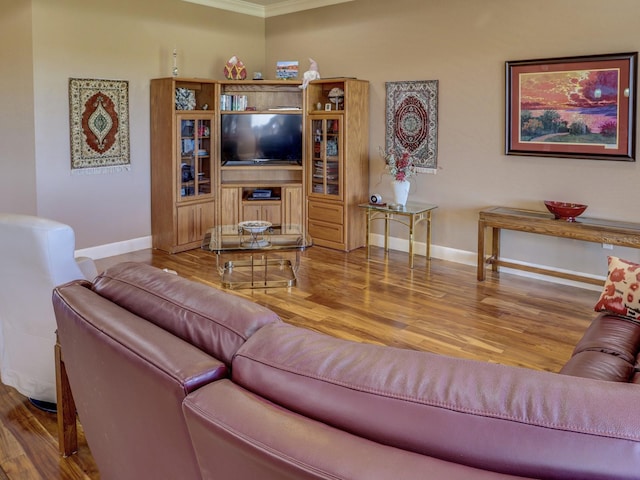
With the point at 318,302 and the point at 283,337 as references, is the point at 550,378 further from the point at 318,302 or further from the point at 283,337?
the point at 318,302

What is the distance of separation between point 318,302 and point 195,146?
105 inches

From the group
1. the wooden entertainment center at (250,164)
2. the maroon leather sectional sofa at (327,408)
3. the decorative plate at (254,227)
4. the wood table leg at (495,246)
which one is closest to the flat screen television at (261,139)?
the wooden entertainment center at (250,164)

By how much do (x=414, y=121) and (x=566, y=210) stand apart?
1.95 m

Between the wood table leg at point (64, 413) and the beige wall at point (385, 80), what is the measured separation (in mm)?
3529

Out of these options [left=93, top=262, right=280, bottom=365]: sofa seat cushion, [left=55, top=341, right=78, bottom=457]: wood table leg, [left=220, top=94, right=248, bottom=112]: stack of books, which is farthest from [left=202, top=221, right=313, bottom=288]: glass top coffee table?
[left=93, top=262, right=280, bottom=365]: sofa seat cushion

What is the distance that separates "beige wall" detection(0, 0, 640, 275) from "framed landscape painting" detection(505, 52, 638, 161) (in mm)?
110

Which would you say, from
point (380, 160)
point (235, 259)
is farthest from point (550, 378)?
point (380, 160)

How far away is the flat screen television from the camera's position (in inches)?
248

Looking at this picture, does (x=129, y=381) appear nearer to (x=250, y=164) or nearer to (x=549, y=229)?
(x=549, y=229)

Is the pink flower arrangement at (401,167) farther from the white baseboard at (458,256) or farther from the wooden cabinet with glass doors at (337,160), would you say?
the white baseboard at (458,256)

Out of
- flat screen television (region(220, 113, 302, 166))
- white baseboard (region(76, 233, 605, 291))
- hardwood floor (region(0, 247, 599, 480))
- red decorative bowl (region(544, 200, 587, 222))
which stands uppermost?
flat screen television (region(220, 113, 302, 166))

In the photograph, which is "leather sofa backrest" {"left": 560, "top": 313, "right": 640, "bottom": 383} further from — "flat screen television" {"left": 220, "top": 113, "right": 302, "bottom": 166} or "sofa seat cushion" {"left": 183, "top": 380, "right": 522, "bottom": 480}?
"flat screen television" {"left": 220, "top": 113, "right": 302, "bottom": 166}

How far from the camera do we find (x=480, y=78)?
5.15 meters

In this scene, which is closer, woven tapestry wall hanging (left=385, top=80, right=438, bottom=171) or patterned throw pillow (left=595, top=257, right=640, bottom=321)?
patterned throw pillow (left=595, top=257, right=640, bottom=321)
